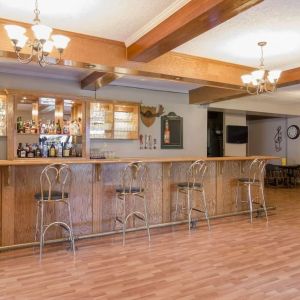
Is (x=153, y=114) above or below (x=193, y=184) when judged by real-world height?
above

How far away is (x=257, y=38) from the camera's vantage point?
11.5ft

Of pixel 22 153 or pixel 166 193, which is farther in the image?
pixel 22 153

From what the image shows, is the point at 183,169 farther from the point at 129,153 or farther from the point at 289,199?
the point at 289,199

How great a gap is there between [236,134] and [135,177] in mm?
4601

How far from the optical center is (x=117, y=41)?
12.0ft

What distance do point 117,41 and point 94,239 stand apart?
252 centimetres

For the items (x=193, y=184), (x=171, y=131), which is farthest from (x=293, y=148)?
(x=193, y=184)

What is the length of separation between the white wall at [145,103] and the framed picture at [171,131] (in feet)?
0.31

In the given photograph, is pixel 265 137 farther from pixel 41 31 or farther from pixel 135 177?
pixel 41 31

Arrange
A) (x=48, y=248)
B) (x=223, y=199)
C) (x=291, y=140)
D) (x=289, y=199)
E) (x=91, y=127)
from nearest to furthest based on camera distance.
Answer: (x=48, y=248), (x=223, y=199), (x=91, y=127), (x=289, y=199), (x=291, y=140)

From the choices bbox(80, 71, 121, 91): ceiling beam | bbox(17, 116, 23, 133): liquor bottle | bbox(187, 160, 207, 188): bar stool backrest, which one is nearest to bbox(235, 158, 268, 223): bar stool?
bbox(187, 160, 207, 188): bar stool backrest

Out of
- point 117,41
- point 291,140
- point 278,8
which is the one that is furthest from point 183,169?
point 291,140

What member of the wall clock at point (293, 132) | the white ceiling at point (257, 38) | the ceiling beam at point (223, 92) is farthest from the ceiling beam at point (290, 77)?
the wall clock at point (293, 132)

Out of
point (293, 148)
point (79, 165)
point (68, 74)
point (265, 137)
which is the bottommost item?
point (79, 165)
